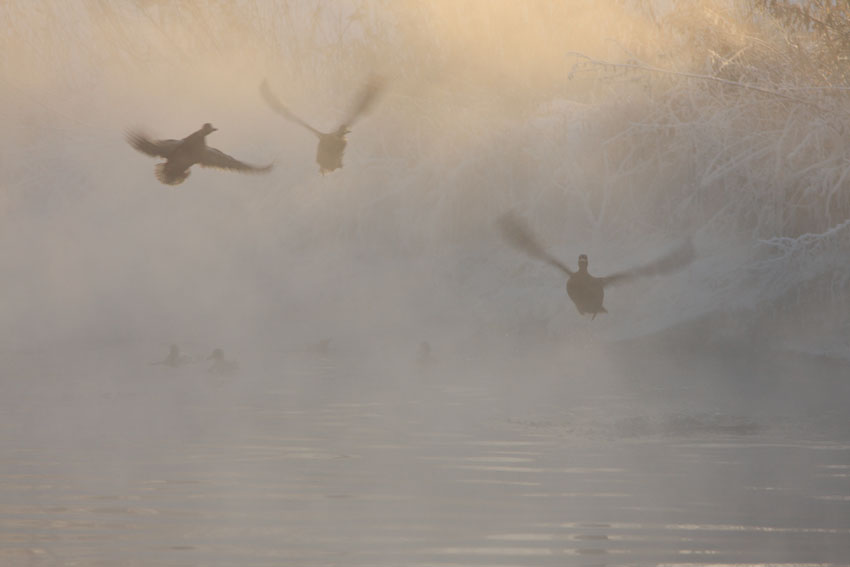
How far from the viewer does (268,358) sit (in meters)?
28.7

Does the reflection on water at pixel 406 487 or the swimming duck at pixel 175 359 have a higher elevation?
the swimming duck at pixel 175 359

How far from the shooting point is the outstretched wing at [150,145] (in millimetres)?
13648

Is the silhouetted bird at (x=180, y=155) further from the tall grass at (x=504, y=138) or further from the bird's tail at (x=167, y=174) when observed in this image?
the tall grass at (x=504, y=138)

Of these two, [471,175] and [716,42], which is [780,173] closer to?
[716,42]

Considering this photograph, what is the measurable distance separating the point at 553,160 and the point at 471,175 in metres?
2.45

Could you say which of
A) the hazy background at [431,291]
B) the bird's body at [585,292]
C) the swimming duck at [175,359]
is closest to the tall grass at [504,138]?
the hazy background at [431,291]

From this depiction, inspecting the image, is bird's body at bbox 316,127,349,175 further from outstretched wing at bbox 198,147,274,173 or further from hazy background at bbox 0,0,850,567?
hazy background at bbox 0,0,850,567

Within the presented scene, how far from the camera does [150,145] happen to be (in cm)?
1372

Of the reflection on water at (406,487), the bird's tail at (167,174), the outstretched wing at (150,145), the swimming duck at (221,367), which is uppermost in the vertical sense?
the swimming duck at (221,367)

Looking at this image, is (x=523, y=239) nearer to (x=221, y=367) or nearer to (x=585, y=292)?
(x=585, y=292)

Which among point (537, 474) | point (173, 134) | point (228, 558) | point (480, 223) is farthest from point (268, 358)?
point (228, 558)

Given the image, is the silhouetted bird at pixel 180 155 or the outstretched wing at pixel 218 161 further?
the outstretched wing at pixel 218 161

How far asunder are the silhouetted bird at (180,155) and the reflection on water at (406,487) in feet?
9.15

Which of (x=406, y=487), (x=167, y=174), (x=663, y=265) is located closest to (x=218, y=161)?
(x=167, y=174)
